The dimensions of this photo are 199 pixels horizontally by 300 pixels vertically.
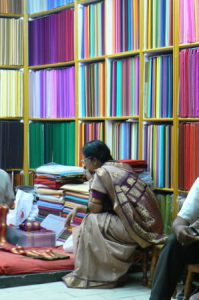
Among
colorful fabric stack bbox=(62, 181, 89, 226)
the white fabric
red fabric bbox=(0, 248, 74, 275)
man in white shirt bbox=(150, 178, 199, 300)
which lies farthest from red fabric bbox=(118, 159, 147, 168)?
man in white shirt bbox=(150, 178, 199, 300)

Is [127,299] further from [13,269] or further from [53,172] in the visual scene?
[53,172]

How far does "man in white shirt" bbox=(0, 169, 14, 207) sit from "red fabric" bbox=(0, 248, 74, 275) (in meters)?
0.81

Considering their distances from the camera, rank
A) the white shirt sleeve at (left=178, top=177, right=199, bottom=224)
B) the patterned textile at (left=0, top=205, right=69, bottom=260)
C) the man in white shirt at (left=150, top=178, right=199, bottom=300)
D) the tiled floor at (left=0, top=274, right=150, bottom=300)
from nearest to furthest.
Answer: the man in white shirt at (left=150, top=178, right=199, bottom=300) < the white shirt sleeve at (left=178, top=177, right=199, bottom=224) < the tiled floor at (left=0, top=274, right=150, bottom=300) < the patterned textile at (left=0, top=205, right=69, bottom=260)

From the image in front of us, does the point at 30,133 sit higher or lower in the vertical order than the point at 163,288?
higher

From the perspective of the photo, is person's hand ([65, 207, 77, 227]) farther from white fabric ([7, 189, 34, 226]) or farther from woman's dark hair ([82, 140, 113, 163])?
white fabric ([7, 189, 34, 226])

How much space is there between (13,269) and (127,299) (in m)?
0.93

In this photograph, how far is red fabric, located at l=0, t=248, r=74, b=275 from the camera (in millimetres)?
5113

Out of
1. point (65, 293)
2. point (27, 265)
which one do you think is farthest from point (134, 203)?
point (27, 265)

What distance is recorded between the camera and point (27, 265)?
5184mm

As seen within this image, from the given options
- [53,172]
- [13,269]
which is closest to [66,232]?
[53,172]

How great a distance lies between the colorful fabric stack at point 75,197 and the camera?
587cm

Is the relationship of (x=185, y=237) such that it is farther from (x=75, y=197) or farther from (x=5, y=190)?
(x=5, y=190)

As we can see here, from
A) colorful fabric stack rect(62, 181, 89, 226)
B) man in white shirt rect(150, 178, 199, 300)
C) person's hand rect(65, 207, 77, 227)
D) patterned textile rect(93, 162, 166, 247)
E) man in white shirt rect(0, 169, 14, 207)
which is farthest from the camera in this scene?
man in white shirt rect(0, 169, 14, 207)

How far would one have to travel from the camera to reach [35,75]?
7094mm
